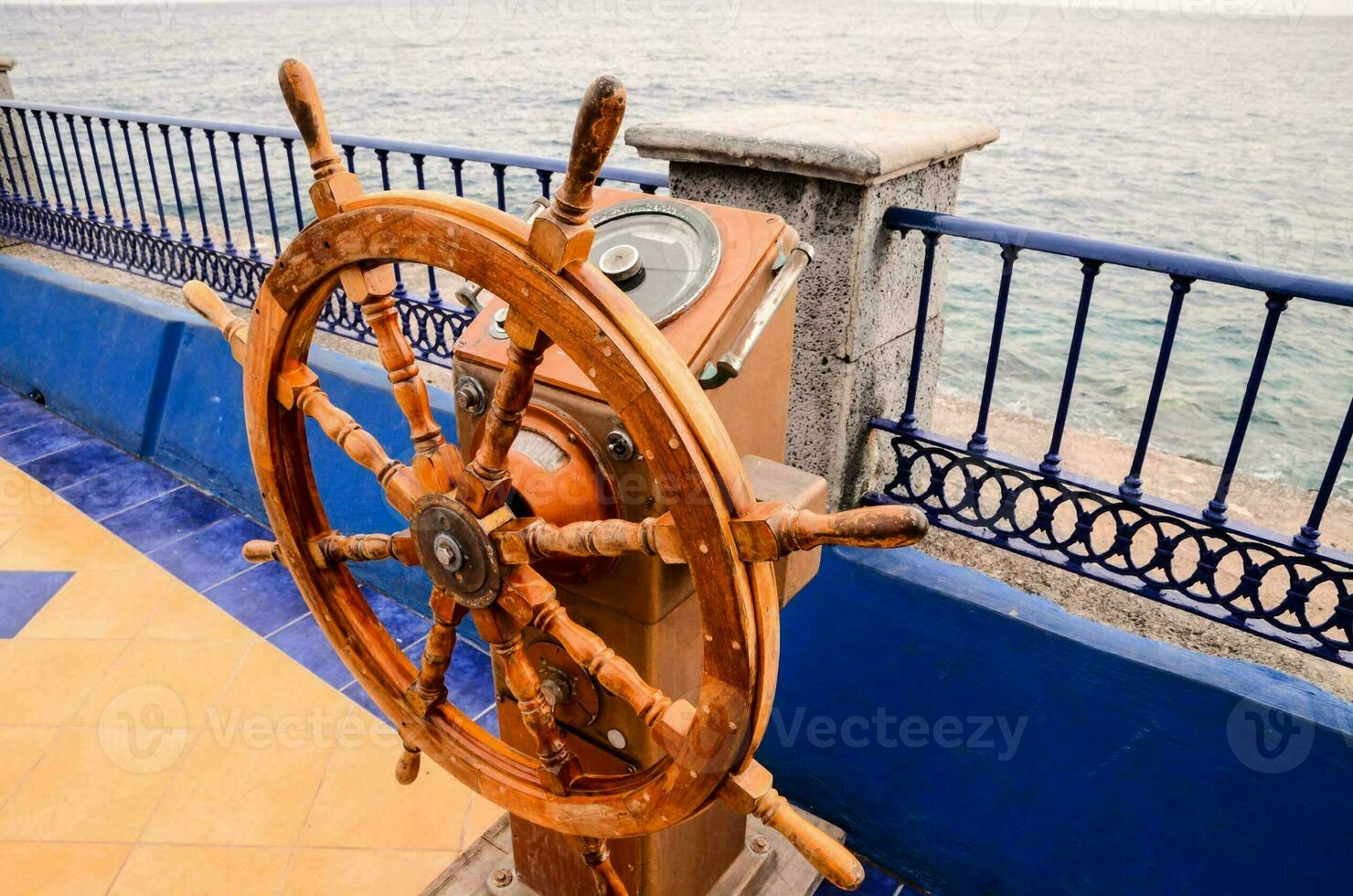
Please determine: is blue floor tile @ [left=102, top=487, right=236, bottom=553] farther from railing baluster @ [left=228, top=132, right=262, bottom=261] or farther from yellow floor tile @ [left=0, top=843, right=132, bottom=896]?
yellow floor tile @ [left=0, top=843, right=132, bottom=896]

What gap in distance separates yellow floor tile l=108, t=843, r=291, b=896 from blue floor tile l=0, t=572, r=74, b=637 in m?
1.11

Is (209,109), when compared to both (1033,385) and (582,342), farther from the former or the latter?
(582,342)

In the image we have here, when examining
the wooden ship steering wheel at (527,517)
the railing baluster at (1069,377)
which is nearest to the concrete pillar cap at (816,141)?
the railing baluster at (1069,377)

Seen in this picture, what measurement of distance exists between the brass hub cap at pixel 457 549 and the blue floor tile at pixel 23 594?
2.38 meters

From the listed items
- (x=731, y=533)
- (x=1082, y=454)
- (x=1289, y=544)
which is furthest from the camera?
(x=1082, y=454)

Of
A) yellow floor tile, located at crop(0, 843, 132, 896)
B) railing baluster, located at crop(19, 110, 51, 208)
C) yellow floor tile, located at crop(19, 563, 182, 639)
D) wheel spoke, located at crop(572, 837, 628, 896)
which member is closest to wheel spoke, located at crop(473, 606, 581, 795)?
wheel spoke, located at crop(572, 837, 628, 896)

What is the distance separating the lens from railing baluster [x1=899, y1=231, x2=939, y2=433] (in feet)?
6.16

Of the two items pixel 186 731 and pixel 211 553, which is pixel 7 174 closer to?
pixel 211 553

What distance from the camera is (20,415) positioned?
13.0ft

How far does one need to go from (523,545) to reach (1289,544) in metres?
1.37

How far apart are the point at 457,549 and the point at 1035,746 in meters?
1.34

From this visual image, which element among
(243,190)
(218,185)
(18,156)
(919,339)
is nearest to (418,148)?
(218,185)

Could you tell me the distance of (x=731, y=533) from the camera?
2.61 feet

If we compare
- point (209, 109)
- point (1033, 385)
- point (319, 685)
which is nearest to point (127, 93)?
point (209, 109)
